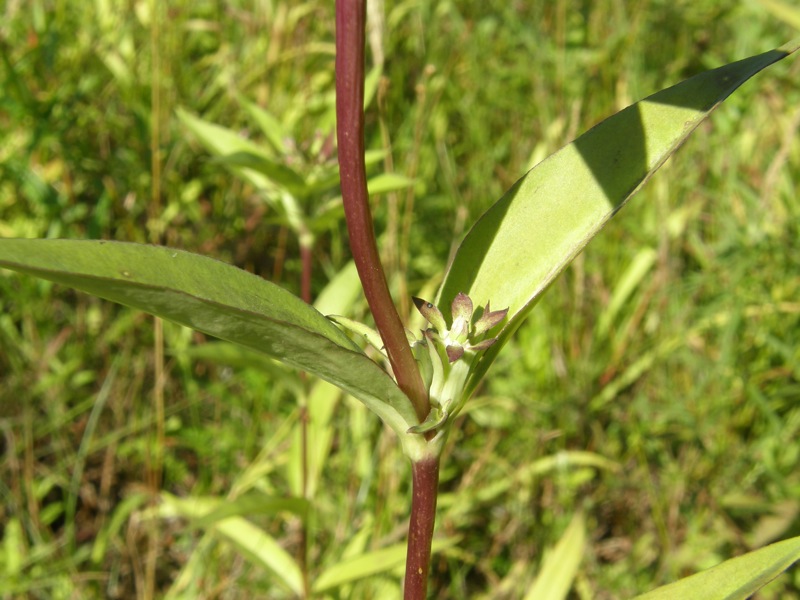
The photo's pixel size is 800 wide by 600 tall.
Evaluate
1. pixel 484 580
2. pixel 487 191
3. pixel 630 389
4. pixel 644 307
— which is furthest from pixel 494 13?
pixel 484 580

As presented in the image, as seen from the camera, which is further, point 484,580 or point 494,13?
point 494,13

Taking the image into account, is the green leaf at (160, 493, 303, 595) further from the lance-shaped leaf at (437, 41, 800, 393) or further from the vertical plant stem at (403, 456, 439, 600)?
the lance-shaped leaf at (437, 41, 800, 393)

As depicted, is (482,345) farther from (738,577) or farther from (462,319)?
(738,577)

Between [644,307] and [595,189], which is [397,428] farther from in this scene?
[644,307]

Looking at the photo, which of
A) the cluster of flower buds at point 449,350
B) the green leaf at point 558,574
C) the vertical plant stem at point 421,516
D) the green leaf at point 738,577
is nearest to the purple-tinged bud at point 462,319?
the cluster of flower buds at point 449,350

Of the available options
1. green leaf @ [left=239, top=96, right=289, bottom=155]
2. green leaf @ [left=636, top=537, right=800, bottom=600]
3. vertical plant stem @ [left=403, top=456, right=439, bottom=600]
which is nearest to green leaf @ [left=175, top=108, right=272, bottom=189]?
green leaf @ [left=239, top=96, right=289, bottom=155]

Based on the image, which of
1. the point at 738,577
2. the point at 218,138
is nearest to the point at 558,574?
the point at 738,577

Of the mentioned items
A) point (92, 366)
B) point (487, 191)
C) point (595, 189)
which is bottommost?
point (595, 189)
